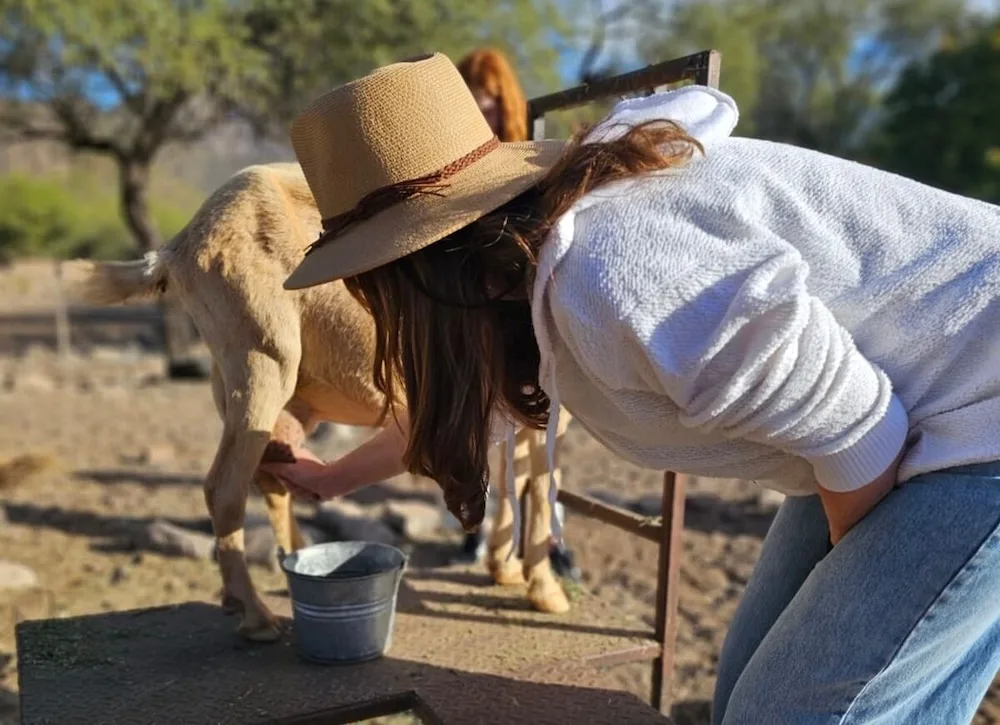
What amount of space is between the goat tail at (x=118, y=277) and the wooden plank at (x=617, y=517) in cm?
161

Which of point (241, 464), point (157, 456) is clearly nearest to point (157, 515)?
point (157, 456)

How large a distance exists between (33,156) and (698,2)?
2999 centimetres

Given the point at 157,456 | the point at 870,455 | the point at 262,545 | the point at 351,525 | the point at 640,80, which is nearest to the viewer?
the point at 870,455

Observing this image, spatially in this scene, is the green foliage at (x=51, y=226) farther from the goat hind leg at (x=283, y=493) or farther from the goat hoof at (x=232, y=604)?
the goat hoof at (x=232, y=604)

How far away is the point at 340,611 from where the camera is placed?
247 centimetres

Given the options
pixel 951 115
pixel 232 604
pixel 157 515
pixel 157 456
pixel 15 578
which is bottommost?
pixel 951 115

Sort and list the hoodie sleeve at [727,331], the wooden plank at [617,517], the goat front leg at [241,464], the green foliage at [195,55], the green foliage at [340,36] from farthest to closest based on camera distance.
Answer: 1. the green foliage at [340,36]
2. the green foliage at [195,55]
3. the wooden plank at [617,517]
4. the goat front leg at [241,464]
5. the hoodie sleeve at [727,331]

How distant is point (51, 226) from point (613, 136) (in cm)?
3228

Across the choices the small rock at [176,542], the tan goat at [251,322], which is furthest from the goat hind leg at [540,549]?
the small rock at [176,542]

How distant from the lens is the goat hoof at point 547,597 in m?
3.02

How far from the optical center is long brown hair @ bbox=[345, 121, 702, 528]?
53.2 inches

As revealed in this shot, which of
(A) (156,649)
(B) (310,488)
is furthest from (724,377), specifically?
(A) (156,649)

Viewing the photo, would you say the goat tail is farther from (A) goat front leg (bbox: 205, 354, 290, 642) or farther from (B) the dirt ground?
(B) the dirt ground

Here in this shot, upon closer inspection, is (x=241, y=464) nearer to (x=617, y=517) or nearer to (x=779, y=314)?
(x=617, y=517)
